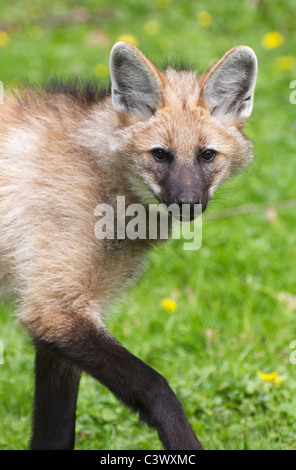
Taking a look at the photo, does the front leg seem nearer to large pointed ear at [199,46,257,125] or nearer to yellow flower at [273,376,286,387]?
yellow flower at [273,376,286,387]

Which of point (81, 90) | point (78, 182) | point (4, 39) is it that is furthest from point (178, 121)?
point (4, 39)

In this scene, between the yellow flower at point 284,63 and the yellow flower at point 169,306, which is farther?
the yellow flower at point 284,63

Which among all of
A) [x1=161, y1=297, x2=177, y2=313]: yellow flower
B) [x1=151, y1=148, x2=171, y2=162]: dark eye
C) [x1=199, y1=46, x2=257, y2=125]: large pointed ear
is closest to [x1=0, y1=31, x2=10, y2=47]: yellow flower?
[x1=161, y1=297, x2=177, y2=313]: yellow flower

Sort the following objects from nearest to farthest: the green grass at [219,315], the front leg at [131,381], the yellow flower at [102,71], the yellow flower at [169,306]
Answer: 1. the front leg at [131,381]
2. the green grass at [219,315]
3. the yellow flower at [169,306]
4. the yellow flower at [102,71]

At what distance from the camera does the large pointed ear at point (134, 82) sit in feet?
10.4

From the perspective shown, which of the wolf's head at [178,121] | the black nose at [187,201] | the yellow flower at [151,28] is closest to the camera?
the black nose at [187,201]

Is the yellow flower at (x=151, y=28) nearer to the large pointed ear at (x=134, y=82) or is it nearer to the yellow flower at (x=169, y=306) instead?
the yellow flower at (x=169, y=306)

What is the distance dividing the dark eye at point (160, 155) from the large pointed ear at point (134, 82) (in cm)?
22

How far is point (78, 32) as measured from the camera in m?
8.95

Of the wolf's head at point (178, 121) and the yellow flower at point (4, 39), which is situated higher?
the yellow flower at point (4, 39)

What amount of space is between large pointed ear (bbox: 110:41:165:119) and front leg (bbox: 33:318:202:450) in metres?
1.11

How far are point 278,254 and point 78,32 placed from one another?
5105 millimetres

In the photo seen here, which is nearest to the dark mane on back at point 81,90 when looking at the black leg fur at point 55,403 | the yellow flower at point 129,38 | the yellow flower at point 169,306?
the black leg fur at point 55,403

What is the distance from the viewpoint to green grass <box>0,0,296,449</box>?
3.77 m
